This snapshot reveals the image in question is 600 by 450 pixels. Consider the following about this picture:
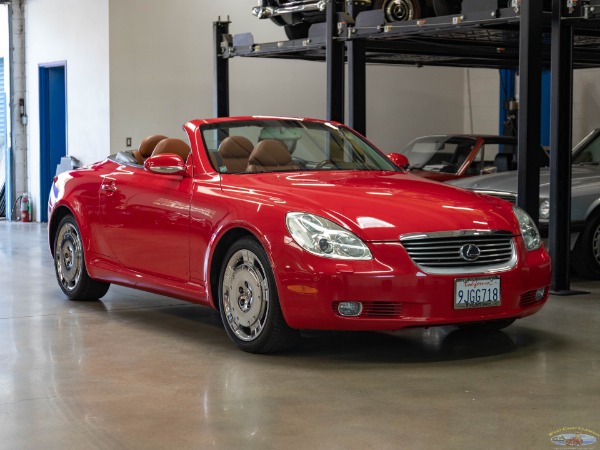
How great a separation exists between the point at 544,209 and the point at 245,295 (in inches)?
161

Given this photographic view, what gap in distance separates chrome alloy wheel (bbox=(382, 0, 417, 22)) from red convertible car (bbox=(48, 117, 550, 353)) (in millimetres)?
3127

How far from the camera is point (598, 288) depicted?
914 centimetres

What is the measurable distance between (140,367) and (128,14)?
10.9 metres

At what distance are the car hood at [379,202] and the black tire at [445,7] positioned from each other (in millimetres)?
3534

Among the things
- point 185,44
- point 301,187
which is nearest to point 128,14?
point 185,44

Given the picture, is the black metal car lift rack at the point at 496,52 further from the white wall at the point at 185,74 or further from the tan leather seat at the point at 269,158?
the white wall at the point at 185,74

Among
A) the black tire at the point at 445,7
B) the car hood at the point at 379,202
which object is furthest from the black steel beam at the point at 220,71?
the car hood at the point at 379,202

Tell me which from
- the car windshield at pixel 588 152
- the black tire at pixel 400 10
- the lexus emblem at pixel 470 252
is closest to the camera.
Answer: the lexus emblem at pixel 470 252

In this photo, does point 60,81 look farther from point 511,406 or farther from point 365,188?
point 511,406

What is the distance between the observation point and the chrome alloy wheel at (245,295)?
6.07 m

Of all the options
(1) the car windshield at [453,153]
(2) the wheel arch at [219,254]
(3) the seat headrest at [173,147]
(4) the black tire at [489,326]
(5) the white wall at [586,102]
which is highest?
(5) the white wall at [586,102]

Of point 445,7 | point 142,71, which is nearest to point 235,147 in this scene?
point 445,7

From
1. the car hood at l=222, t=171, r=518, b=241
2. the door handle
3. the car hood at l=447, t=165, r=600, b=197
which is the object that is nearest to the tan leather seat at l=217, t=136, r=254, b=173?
the car hood at l=222, t=171, r=518, b=241

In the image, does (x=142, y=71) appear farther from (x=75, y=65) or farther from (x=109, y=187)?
(x=109, y=187)
